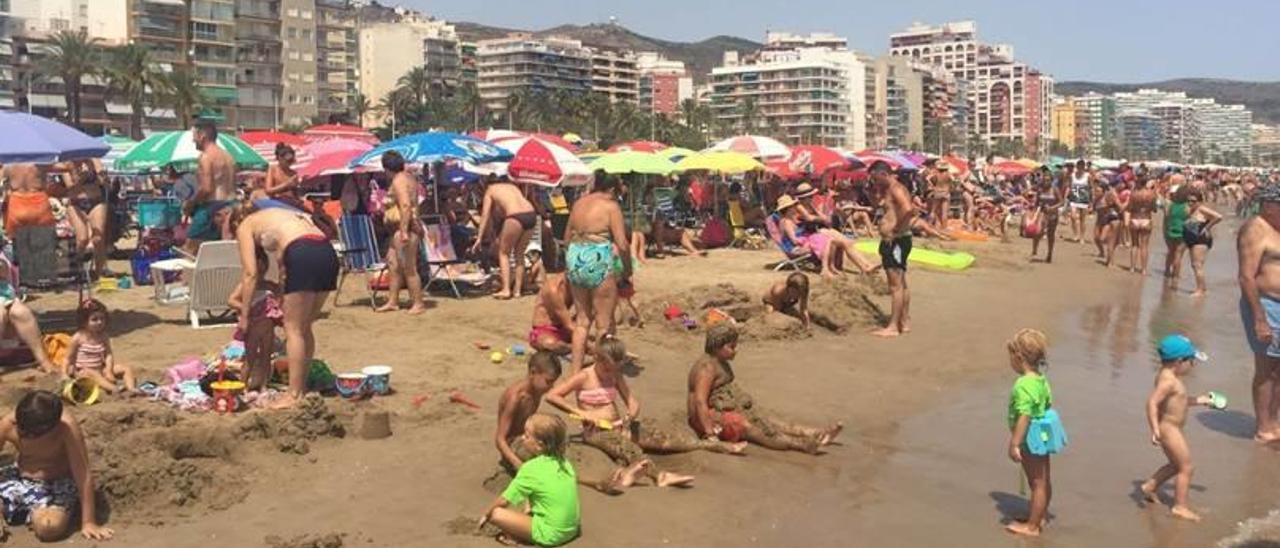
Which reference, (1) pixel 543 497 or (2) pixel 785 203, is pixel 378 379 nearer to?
(1) pixel 543 497

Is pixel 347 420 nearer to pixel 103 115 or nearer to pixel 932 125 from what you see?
pixel 103 115

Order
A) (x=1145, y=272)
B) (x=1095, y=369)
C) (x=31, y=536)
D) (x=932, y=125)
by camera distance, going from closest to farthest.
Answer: (x=31, y=536) < (x=1095, y=369) < (x=1145, y=272) < (x=932, y=125)

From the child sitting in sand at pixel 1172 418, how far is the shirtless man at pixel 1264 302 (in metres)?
1.32

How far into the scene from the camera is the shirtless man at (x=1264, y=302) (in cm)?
664

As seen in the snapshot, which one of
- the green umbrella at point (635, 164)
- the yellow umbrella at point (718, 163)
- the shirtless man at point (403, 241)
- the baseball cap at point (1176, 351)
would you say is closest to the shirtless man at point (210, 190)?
the shirtless man at point (403, 241)

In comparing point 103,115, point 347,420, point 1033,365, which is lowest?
point 347,420

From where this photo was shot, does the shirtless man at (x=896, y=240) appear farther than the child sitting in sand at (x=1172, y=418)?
Yes

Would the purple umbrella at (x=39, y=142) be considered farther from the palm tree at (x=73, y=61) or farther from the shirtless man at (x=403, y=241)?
the palm tree at (x=73, y=61)

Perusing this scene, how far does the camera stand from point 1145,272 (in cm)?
1648

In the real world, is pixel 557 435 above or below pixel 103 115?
below

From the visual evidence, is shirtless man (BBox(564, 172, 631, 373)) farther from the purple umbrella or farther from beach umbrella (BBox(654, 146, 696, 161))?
beach umbrella (BBox(654, 146, 696, 161))

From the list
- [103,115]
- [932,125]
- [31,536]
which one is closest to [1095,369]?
[31,536]

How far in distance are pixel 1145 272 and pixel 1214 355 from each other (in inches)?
268

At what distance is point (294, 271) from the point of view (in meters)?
6.16
